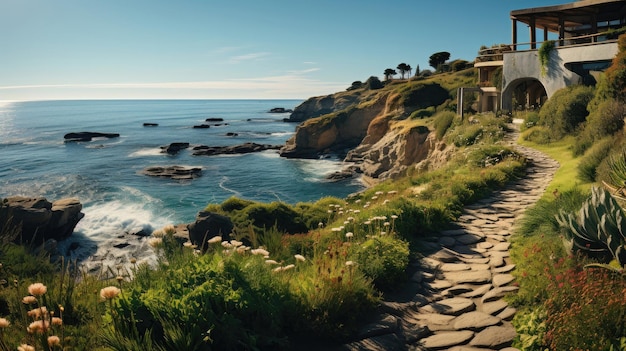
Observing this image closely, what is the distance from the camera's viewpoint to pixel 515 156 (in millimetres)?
15578

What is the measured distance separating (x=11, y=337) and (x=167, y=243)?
5.73 feet

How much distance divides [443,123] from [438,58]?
5390 centimetres

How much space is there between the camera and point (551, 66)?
26.4 metres

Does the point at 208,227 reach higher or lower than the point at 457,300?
lower

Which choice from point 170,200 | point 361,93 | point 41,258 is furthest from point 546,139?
point 361,93

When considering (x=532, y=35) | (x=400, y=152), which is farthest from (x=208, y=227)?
(x=532, y=35)

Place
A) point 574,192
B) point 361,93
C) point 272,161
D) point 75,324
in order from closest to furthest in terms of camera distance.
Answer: point 75,324 → point 574,192 → point 272,161 → point 361,93

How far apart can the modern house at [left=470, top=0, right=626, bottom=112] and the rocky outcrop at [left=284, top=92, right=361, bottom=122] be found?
61.6 metres

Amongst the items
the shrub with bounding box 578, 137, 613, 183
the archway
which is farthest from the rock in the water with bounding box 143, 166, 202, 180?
the shrub with bounding box 578, 137, 613, 183

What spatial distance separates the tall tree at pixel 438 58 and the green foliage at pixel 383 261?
79.1m

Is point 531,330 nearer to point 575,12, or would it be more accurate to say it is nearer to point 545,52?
point 545,52

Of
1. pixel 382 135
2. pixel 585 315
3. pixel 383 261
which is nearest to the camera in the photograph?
pixel 585 315

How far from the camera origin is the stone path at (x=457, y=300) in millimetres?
4805

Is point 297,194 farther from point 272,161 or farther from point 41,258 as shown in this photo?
point 41,258
